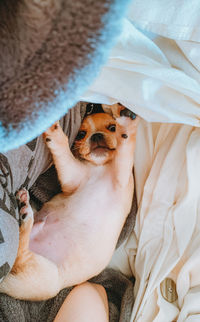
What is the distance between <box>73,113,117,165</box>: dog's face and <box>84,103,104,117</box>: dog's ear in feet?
0.17

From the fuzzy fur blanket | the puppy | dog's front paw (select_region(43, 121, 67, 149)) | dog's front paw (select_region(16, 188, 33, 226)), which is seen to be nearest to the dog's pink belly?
the puppy

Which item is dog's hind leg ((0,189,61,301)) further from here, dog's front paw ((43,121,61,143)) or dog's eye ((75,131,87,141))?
dog's eye ((75,131,87,141))

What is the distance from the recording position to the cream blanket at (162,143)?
3.27 feet

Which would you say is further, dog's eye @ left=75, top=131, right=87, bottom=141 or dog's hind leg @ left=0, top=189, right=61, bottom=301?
dog's eye @ left=75, top=131, right=87, bottom=141

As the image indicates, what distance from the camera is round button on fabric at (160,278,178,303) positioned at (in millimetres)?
1429

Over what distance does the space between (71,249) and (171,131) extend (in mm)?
656

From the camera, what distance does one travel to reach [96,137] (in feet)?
4.69

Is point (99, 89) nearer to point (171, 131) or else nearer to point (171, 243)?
point (171, 131)

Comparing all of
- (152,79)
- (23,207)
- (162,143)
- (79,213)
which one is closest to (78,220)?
(79,213)

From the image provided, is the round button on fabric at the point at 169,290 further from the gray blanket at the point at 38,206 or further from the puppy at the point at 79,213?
the puppy at the point at 79,213

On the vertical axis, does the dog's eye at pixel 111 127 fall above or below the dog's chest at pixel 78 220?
above

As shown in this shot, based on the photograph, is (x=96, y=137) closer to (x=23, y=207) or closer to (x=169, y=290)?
(x=23, y=207)

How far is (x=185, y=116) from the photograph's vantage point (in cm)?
118

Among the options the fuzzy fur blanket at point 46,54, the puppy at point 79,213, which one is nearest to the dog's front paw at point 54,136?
the puppy at point 79,213
